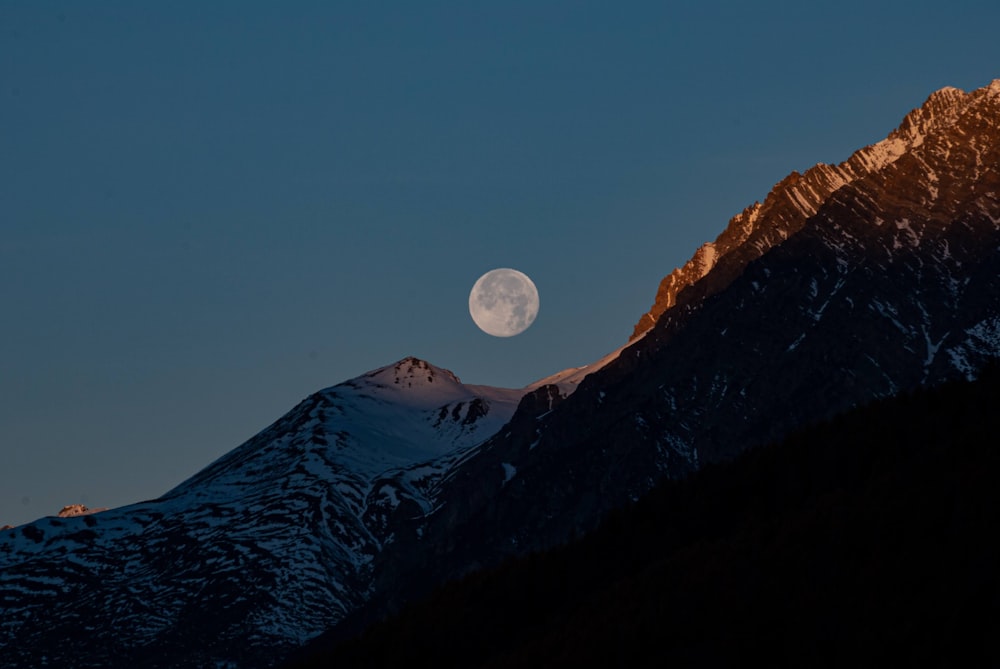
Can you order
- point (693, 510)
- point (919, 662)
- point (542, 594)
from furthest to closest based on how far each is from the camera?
point (693, 510) → point (542, 594) → point (919, 662)

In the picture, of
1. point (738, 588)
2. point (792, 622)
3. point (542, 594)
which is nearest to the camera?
point (792, 622)

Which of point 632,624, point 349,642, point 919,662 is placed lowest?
point 919,662

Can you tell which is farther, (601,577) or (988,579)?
(601,577)

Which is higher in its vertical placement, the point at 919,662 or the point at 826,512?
the point at 826,512

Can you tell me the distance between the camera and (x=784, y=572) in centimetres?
11294

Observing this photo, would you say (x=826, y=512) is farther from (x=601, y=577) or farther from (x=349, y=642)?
(x=349, y=642)

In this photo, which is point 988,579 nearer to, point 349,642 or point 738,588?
point 738,588

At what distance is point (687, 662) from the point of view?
10331 cm

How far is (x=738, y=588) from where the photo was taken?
371 ft

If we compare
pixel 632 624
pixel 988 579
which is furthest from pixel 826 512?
pixel 988 579

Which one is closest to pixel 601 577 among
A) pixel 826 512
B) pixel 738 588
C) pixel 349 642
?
pixel 349 642

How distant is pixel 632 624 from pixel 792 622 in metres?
16.9

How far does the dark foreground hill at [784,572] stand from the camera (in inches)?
3725

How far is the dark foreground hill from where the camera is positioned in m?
94.6
